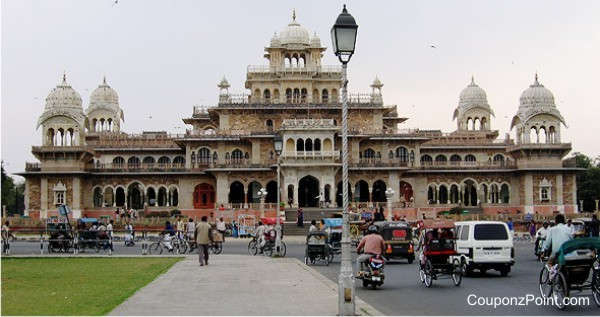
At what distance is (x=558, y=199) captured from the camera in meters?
74.5

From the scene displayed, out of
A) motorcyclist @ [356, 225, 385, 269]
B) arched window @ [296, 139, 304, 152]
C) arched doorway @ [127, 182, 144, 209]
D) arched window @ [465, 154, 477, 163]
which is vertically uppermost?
arched window @ [296, 139, 304, 152]

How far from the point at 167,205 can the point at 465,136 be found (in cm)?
3206

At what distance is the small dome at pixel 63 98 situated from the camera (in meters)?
75.9

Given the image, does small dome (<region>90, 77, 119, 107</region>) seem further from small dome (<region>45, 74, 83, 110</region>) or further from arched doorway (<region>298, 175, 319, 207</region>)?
arched doorway (<region>298, 175, 319, 207</region>)

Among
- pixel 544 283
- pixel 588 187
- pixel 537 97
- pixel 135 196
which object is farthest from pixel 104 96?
pixel 544 283

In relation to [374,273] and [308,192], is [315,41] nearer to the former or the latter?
[308,192]

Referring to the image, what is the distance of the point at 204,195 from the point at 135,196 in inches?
364

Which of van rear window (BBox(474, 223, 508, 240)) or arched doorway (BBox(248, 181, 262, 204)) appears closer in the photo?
van rear window (BBox(474, 223, 508, 240))

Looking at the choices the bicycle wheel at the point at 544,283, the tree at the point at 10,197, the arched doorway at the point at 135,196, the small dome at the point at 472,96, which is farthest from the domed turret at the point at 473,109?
the bicycle wheel at the point at 544,283

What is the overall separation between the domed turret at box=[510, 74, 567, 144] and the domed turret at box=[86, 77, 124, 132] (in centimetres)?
4566

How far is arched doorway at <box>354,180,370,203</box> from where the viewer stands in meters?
75.9

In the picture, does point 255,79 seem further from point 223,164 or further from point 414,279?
point 414,279

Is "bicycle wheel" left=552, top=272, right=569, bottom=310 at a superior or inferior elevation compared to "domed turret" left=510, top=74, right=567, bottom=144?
inferior

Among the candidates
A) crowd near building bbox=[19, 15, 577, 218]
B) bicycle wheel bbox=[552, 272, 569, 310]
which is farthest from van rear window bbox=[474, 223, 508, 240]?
crowd near building bbox=[19, 15, 577, 218]
